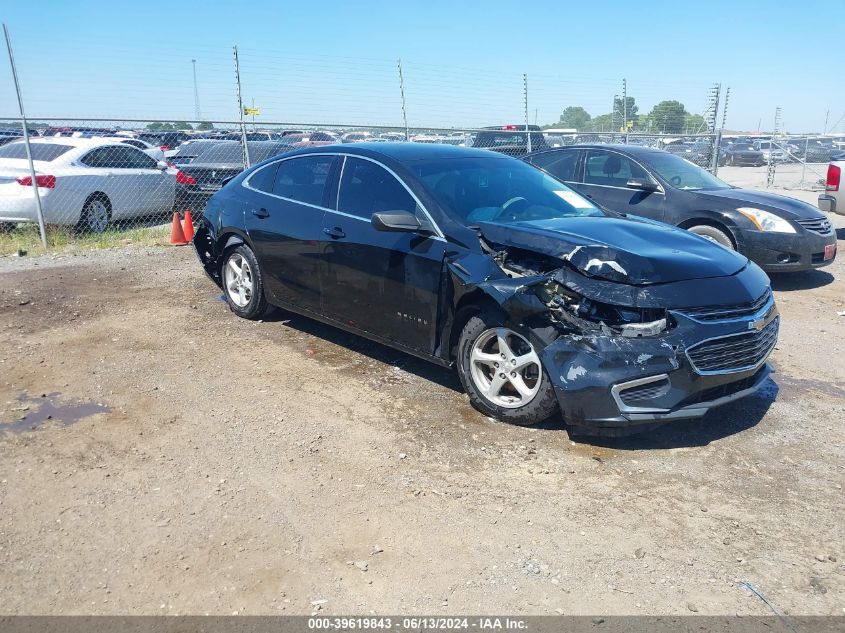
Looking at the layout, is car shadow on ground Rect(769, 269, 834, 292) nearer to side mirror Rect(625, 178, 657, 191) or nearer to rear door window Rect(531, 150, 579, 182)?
side mirror Rect(625, 178, 657, 191)

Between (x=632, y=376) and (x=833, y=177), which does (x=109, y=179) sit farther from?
(x=833, y=177)

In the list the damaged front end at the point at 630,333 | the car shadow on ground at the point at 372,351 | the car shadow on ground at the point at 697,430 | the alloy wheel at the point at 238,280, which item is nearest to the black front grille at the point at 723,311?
the damaged front end at the point at 630,333

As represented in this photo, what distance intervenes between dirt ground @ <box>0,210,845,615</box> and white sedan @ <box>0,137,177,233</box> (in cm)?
559

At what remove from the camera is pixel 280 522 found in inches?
140

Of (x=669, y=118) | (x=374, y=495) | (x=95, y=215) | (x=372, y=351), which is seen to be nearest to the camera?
(x=374, y=495)

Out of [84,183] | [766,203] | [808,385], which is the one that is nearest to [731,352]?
[808,385]

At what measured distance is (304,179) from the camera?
607 cm

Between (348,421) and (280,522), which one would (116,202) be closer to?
(348,421)

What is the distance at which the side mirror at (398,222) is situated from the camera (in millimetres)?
4871

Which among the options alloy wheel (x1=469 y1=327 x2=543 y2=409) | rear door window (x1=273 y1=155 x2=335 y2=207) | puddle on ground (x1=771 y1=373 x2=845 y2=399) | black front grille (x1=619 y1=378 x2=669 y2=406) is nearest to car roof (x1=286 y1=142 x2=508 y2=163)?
rear door window (x1=273 y1=155 x2=335 y2=207)

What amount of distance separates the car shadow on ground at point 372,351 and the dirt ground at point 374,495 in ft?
0.12

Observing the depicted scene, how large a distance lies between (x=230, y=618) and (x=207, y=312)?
4644 mm

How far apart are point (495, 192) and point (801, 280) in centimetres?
546

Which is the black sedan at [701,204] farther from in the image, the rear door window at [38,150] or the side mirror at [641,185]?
the rear door window at [38,150]
